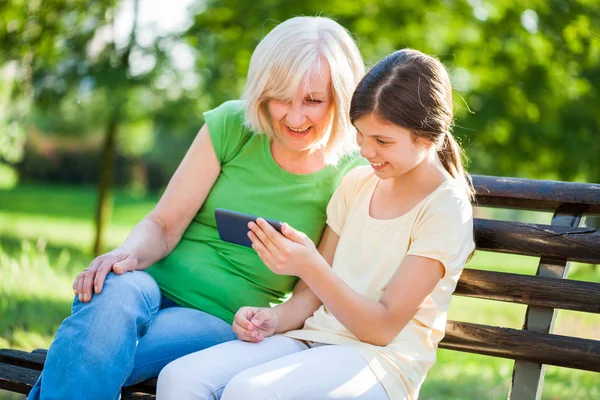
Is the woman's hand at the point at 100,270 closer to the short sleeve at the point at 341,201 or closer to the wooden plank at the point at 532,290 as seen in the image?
the short sleeve at the point at 341,201

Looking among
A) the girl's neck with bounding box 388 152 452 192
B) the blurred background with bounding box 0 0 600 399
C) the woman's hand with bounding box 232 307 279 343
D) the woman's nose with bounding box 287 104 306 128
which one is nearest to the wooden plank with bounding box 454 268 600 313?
the girl's neck with bounding box 388 152 452 192

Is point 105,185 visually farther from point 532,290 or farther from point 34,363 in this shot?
point 532,290

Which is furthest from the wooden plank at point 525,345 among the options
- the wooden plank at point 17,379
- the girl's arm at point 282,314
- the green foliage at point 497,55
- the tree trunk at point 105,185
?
the tree trunk at point 105,185

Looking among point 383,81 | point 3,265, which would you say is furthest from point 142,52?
point 383,81

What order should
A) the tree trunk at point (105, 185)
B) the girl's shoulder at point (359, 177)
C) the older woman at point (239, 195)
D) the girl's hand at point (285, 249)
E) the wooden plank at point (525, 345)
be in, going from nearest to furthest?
the girl's hand at point (285, 249), the wooden plank at point (525, 345), the older woman at point (239, 195), the girl's shoulder at point (359, 177), the tree trunk at point (105, 185)

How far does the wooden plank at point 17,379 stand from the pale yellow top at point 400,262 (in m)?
0.87

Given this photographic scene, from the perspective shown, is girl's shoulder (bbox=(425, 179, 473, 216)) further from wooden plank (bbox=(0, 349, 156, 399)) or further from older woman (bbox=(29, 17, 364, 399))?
wooden plank (bbox=(0, 349, 156, 399))

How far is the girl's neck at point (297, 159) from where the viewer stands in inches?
115

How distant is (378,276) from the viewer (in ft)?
8.07

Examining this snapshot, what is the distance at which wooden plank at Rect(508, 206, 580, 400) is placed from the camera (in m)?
2.56

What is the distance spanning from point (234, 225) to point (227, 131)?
2.12 ft

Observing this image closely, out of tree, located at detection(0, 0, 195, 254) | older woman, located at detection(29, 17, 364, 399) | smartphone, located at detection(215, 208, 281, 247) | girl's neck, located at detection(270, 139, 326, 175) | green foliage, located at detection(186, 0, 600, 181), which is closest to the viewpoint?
smartphone, located at detection(215, 208, 281, 247)

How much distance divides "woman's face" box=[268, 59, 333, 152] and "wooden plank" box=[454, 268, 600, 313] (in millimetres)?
730

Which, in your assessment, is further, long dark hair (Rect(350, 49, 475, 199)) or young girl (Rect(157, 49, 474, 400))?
long dark hair (Rect(350, 49, 475, 199))
